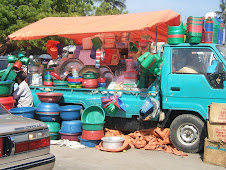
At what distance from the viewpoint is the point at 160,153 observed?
5988 millimetres

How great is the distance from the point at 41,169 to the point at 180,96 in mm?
3479

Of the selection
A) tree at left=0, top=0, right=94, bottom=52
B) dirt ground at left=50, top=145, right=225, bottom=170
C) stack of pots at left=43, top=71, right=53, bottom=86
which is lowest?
dirt ground at left=50, top=145, right=225, bottom=170

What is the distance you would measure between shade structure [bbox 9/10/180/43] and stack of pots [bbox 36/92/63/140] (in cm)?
147

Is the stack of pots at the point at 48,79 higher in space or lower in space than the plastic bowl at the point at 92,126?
higher

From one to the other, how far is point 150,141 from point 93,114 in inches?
54.0

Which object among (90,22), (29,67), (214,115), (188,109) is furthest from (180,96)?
(29,67)

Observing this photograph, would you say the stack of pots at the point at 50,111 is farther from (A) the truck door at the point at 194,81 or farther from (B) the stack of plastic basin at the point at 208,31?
(B) the stack of plastic basin at the point at 208,31

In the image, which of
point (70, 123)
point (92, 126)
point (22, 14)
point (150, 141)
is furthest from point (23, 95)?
point (22, 14)

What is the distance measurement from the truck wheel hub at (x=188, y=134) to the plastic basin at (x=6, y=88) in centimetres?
379

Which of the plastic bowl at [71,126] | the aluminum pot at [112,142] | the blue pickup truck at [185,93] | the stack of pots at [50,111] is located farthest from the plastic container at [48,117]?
the blue pickup truck at [185,93]

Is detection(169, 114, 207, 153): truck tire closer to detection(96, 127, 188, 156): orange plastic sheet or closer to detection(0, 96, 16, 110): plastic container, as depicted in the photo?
detection(96, 127, 188, 156): orange plastic sheet

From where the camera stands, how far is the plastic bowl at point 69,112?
6535 mm

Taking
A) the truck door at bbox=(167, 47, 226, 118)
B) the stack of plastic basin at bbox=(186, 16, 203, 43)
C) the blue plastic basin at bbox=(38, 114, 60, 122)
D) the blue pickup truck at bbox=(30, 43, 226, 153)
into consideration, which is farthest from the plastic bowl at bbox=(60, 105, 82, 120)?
the stack of plastic basin at bbox=(186, 16, 203, 43)

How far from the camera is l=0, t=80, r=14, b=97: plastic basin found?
6535mm
